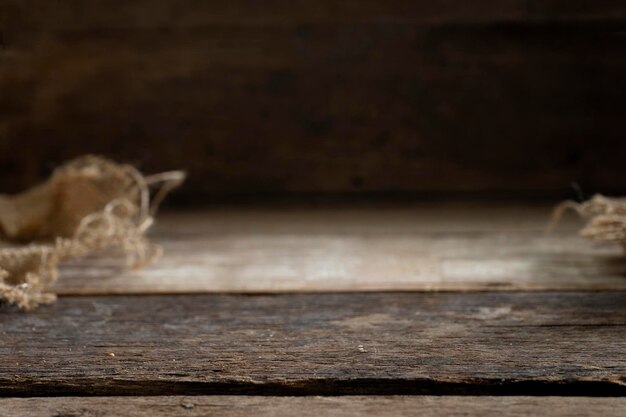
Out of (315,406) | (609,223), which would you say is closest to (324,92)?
A: (609,223)

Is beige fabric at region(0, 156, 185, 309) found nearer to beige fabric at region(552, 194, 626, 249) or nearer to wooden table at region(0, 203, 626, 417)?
wooden table at region(0, 203, 626, 417)

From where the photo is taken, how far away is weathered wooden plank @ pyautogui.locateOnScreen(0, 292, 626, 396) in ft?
2.29

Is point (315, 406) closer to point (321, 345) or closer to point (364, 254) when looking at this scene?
point (321, 345)

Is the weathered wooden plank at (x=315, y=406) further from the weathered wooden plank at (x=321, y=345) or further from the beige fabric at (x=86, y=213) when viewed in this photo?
the beige fabric at (x=86, y=213)

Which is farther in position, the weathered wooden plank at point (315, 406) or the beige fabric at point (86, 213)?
the beige fabric at point (86, 213)

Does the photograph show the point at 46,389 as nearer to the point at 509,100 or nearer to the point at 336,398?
the point at 336,398

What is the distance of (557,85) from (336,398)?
70 cm

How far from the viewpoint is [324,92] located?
1205 mm

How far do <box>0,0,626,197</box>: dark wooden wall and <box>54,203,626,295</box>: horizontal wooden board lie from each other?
8 cm

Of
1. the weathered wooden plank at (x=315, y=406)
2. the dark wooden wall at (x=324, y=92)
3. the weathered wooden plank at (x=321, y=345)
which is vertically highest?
the dark wooden wall at (x=324, y=92)

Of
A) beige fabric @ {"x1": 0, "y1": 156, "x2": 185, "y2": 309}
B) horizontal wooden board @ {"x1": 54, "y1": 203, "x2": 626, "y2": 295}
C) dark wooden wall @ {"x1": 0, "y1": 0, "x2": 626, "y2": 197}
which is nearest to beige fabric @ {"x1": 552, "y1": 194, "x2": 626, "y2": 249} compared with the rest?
horizontal wooden board @ {"x1": 54, "y1": 203, "x2": 626, "y2": 295}

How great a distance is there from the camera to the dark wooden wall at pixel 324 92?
1.17 meters

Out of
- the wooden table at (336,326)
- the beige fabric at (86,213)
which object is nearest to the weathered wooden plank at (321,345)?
the wooden table at (336,326)

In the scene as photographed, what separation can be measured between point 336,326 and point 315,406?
15cm
